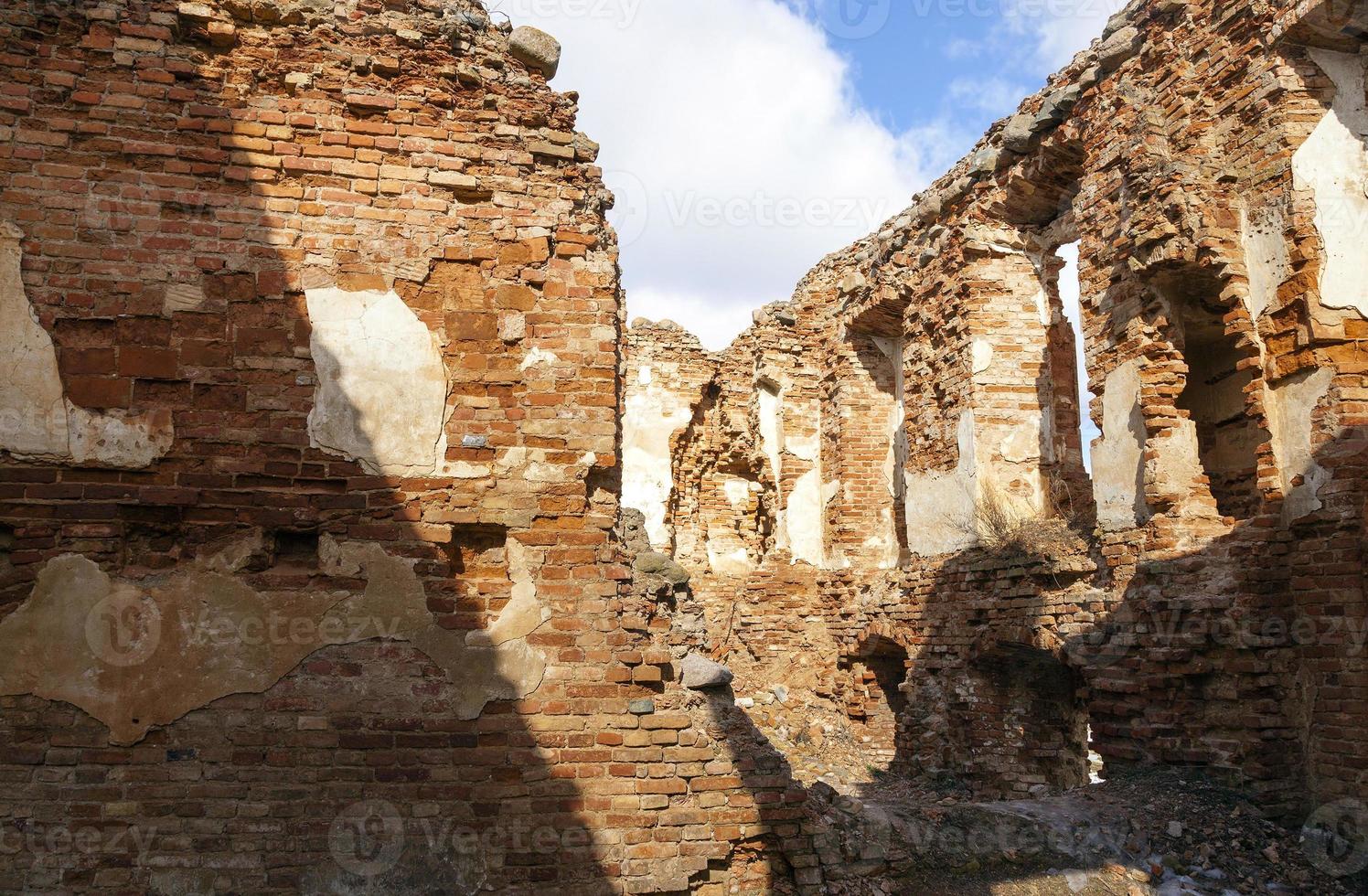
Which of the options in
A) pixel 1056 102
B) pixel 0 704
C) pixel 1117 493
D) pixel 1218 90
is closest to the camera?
pixel 0 704

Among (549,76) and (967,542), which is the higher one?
(549,76)

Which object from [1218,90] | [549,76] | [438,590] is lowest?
[438,590]

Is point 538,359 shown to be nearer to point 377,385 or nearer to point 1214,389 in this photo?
point 377,385

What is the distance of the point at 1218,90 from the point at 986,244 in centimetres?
291

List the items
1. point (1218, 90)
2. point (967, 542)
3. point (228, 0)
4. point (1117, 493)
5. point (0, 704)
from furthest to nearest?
point (967, 542) < point (1117, 493) < point (1218, 90) < point (228, 0) < point (0, 704)

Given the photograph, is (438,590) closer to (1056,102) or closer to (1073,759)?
(1073,759)

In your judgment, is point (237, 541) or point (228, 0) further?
point (228, 0)

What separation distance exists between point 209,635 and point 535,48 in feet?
10.5

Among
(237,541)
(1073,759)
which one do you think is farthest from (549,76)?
(1073,759)

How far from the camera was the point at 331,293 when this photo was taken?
428cm

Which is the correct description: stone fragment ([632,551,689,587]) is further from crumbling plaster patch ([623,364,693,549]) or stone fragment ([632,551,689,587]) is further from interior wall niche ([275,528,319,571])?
crumbling plaster patch ([623,364,693,549])

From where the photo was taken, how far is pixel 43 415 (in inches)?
155

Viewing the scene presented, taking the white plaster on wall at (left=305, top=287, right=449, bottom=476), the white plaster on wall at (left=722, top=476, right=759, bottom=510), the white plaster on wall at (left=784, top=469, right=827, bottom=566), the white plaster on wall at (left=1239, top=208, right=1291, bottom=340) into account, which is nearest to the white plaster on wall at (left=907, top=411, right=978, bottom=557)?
the white plaster on wall at (left=784, top=469, right=827, bottom=566)

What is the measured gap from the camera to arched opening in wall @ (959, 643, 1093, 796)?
841 centimetres
